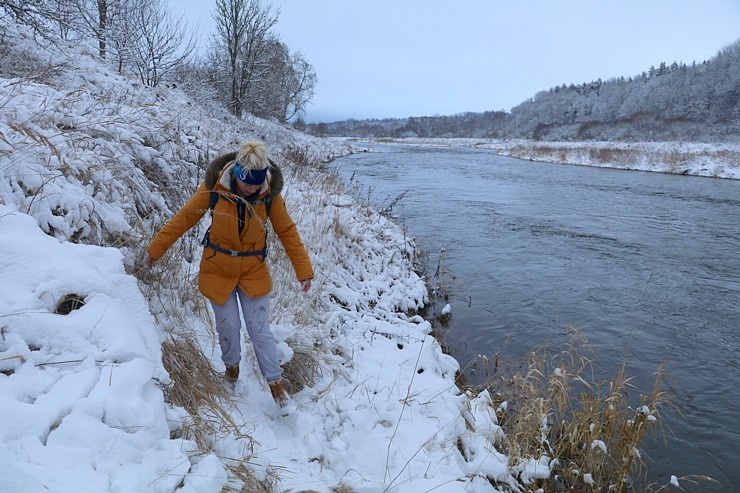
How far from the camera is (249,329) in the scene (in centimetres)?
332

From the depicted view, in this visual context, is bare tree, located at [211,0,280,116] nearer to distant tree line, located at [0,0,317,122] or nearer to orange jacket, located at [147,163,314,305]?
distant tree line, located at [0,0,317,122]

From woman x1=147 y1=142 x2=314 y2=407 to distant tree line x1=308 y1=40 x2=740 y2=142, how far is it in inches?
1757

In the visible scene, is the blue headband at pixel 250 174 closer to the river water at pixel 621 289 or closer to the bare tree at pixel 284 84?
the river water at pixel 621 289

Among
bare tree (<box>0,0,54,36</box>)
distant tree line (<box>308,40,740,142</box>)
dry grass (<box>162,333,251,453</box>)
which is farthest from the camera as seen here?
distant tree line (<box>308,40,740,142</box>)

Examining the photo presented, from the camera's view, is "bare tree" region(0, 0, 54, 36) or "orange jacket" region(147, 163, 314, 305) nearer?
"orange jacket" region(147, 163, 314, 305)

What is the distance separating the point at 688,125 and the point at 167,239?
6350 cm

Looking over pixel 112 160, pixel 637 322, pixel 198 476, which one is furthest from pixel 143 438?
pixel 637 322

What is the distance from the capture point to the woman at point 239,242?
3.02 metres

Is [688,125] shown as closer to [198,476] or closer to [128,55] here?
[128,55]

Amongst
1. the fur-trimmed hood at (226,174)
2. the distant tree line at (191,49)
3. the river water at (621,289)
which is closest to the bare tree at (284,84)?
the distant tree line at (191,49)

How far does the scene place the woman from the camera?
119 inches

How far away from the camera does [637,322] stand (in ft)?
21.0

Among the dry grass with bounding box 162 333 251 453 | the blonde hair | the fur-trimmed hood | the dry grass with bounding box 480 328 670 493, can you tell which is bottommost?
the dry grass with bounding box 480 328 670 493

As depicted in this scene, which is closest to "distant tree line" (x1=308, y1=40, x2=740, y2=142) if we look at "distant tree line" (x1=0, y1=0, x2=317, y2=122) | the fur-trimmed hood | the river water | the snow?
"distant tree line" (x1=0, y1=0, x2=317, y2=122)
